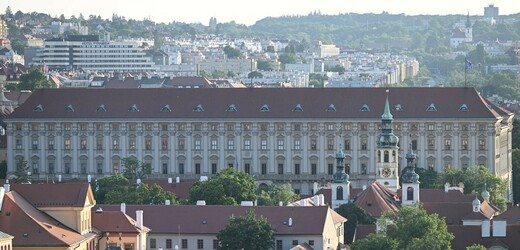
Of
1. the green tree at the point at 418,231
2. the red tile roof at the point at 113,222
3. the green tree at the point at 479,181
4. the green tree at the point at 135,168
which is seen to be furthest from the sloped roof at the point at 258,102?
the red tile roof at the point at 113,222

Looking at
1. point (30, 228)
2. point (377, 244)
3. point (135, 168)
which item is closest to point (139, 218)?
point (377, 244)

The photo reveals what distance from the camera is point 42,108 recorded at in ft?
552

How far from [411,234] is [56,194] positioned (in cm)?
1652

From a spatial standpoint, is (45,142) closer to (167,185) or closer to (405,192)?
(167,185)

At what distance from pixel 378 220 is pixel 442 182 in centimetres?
3703

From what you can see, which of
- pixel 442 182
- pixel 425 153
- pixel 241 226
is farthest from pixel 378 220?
pixel 425 153

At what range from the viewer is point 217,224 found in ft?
359

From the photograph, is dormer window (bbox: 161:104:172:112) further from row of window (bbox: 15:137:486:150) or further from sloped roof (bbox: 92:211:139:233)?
sloped roof (bbox: 92:211:139:233)

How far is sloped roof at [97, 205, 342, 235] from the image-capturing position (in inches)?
4259

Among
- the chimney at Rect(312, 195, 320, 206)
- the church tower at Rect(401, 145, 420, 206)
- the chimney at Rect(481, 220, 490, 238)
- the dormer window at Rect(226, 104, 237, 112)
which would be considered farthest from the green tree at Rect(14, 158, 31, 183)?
the chimney at Rect(481, 220, 490, 238)

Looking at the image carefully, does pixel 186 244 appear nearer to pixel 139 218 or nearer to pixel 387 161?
pixel 139 218

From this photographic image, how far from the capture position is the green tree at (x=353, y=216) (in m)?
120

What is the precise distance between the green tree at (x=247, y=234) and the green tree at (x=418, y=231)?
5.29m

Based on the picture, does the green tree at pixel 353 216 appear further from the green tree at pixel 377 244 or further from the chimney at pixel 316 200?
the green tree at pixel 377 244
